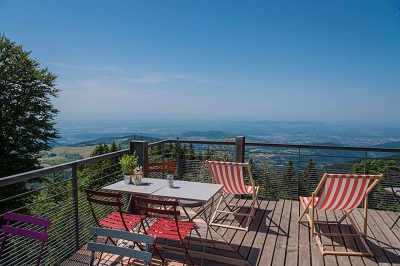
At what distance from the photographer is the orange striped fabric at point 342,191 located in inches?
138

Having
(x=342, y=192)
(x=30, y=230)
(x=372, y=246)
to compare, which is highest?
(x=30, y=230)

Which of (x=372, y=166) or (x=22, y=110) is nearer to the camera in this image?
(x=372, y=166)

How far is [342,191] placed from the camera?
3.62 metres

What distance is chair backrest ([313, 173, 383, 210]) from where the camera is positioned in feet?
11.4

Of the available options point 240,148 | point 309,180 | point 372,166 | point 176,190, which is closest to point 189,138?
point 240,148

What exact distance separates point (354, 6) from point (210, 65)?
16120 millimetres

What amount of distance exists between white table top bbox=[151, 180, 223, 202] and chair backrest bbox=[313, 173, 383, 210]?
1393 mm

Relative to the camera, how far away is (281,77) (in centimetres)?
3803

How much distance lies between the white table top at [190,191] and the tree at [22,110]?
19.2 meters

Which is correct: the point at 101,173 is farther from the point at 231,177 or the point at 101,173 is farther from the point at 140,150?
the point at 231,177

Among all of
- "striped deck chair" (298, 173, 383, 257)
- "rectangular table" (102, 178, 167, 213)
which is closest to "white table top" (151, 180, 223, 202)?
"rectangular table" (102, 178, 167, 213)

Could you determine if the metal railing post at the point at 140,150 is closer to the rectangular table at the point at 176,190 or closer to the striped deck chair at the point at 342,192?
the rectangular table at the point at 176,190

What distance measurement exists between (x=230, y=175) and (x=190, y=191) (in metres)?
1.11

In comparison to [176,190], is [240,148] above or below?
above
